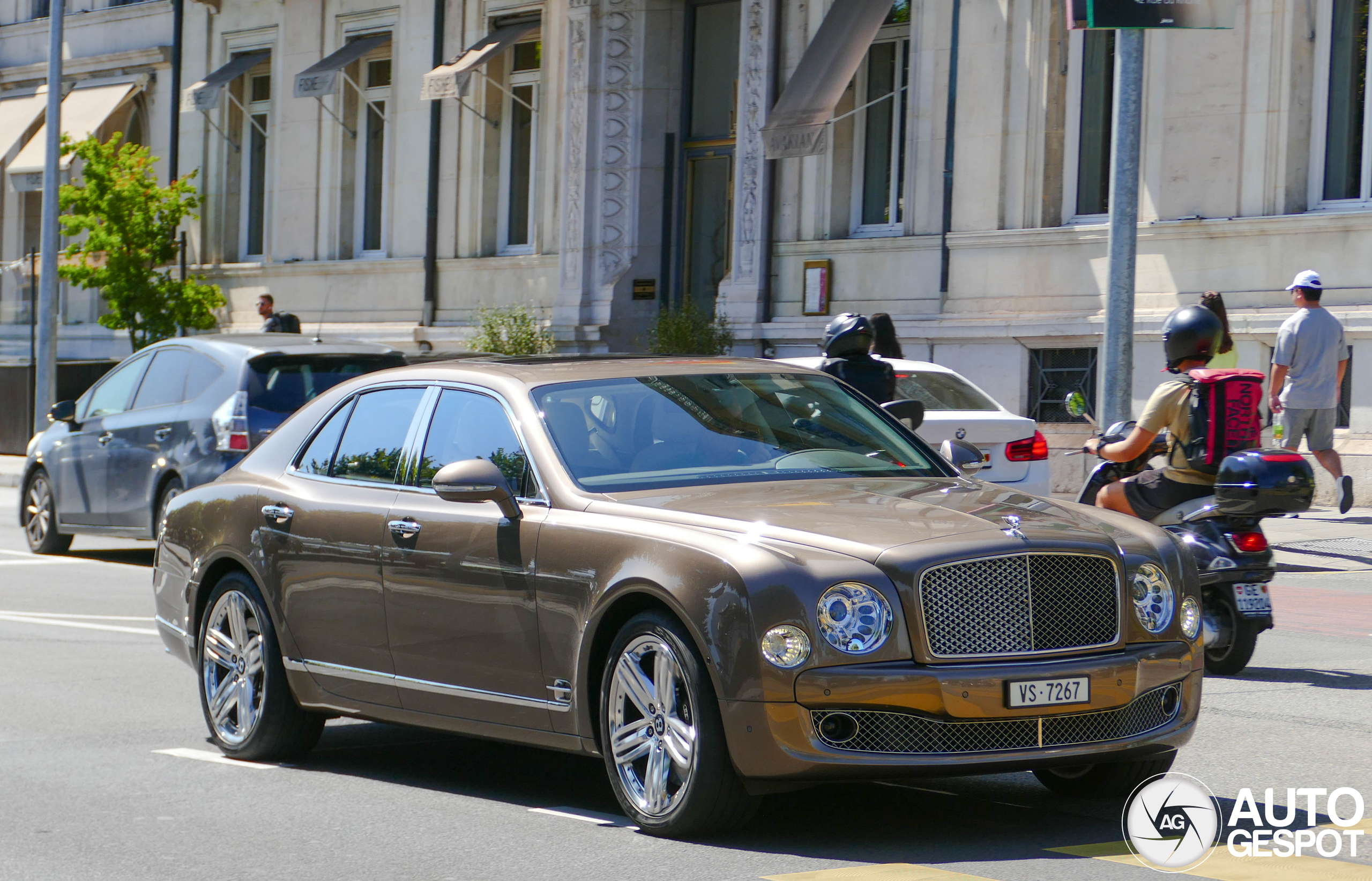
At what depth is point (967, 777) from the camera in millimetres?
6594

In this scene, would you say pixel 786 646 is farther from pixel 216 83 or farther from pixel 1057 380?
pixel 216 83

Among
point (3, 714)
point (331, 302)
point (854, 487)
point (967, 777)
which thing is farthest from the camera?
point (331, 302)

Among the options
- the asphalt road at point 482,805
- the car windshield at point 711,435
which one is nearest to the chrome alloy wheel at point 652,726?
the asphalt road at point 482,805

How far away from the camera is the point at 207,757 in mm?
7195

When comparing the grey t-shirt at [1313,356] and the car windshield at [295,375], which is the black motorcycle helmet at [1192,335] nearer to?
the car windshield at [295,375]

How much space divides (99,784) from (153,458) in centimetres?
724

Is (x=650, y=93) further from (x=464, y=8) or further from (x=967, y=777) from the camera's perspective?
(x=967, y=777)

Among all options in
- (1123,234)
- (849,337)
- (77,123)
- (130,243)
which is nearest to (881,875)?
(849,337)

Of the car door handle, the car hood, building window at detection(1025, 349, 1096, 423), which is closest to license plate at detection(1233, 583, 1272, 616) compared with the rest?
the car hood

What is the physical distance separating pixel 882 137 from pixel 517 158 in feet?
22.0

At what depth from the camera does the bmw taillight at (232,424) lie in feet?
42.5

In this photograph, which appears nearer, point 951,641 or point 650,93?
point 951,641

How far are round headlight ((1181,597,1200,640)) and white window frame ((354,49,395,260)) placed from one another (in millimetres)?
23021

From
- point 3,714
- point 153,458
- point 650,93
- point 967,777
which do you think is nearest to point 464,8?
point 650,93
